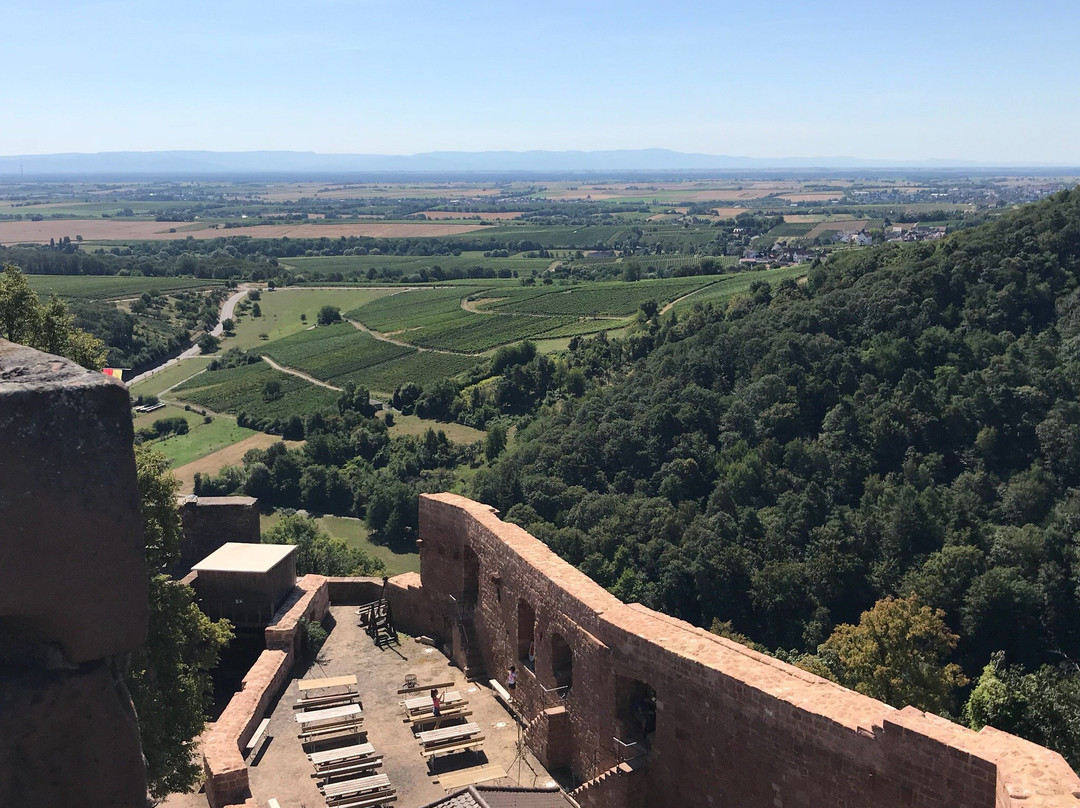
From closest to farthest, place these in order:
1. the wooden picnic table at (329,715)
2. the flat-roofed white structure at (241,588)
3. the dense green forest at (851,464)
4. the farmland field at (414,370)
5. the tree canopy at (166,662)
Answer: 1. the tree canopy at (166,662)
2. the wooden picnic table at (329,715)
3. the flat-roofed white structure at (241,588)
4. the dense green forest at (851,464)
5. the farmland field at (414,370)

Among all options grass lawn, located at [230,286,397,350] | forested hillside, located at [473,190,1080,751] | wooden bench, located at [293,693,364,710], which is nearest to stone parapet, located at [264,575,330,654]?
wooden bench, located at [293,693,364,710]

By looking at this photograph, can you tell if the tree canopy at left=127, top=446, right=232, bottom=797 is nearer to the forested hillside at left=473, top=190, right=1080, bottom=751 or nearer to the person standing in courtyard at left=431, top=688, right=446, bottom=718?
the person standing in courtyard at left=431, top=688, right=446, bottom=718

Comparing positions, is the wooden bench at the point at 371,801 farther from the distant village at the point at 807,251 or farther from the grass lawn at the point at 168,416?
the distant village at the point at 807,251

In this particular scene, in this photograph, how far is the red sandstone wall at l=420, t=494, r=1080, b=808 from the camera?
996 cm

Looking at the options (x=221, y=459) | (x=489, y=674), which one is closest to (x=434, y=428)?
(x=221, y=459)

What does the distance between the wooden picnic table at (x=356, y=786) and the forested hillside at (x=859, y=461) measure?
26832 mm

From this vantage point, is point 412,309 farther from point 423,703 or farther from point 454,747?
point 454,747

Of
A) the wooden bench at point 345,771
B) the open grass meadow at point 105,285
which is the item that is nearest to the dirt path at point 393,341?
the open grass meadow at point 105,285

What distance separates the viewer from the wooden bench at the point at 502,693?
695 inches

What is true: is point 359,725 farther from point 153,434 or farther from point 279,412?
point 279,412

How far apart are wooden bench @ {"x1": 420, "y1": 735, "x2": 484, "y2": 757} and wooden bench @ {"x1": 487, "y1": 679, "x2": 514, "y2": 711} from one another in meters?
1.20

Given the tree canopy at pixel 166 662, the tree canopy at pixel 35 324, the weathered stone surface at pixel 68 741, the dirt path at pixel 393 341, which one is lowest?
the dirt path at pixel 393 341

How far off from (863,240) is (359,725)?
150 metres

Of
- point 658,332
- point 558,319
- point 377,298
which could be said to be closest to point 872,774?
point 658,332
